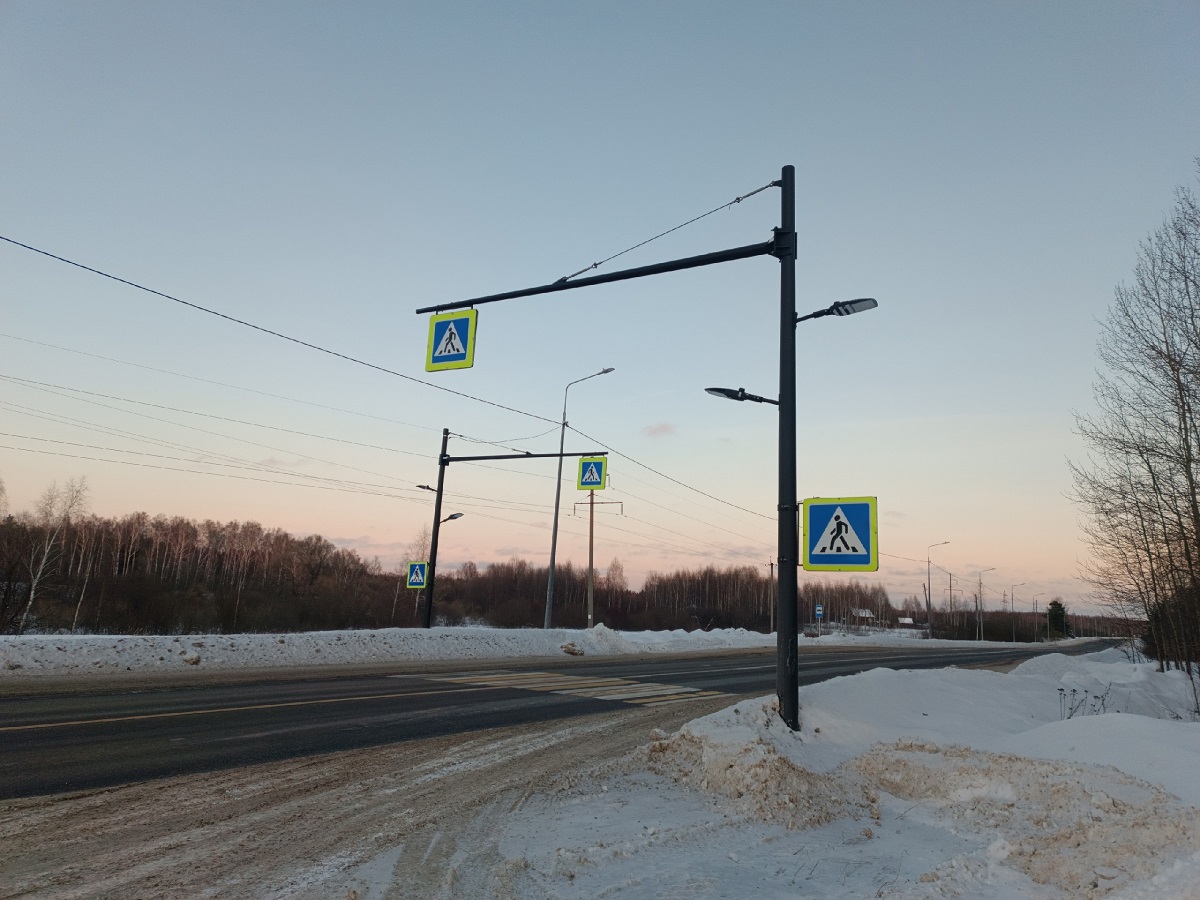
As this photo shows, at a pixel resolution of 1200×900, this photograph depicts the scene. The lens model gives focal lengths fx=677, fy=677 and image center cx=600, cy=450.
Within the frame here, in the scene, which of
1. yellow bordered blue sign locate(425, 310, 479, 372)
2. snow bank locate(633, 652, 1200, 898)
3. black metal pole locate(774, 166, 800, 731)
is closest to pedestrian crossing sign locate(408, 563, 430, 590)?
yellow bordered blue sign locate(425, 310, 479, 372)

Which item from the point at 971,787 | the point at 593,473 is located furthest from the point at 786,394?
the point at 593,473

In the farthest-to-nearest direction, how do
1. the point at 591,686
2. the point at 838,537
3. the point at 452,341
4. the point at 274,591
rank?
1. the point at 274,591
2. the point at 591,686
3. the point at 452,341
4. the point at 838,537

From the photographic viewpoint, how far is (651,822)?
508 cm

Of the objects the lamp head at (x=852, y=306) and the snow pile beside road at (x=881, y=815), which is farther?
the lamp head at (x=852, y=306)

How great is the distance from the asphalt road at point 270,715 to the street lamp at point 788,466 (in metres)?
4.04

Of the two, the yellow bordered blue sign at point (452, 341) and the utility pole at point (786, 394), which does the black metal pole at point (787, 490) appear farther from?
the yellow bordered blue sign at point (452, 341)

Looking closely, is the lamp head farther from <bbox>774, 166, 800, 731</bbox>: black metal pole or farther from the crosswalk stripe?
the crosswalk stripe

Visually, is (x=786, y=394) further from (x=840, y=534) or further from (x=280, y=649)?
(x=280, y=649)

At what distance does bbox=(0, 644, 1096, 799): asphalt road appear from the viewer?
21.1 ft

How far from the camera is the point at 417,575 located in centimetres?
2384

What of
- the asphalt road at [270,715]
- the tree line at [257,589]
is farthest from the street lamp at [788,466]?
the tree line at [257,589]

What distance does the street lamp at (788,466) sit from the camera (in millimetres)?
7516

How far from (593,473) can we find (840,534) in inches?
679

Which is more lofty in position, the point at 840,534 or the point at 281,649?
the point at 840,534
